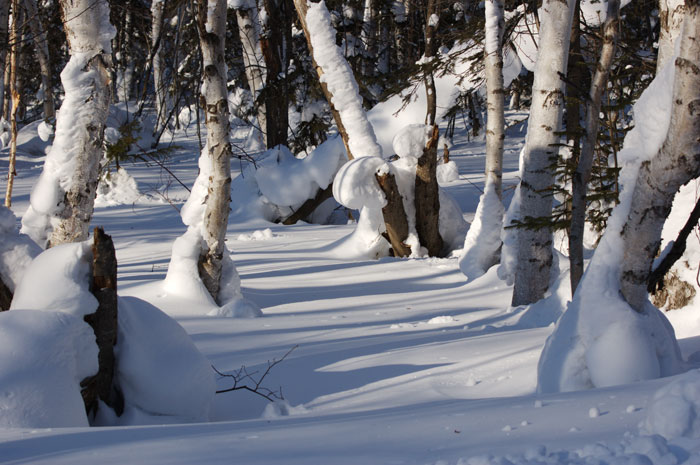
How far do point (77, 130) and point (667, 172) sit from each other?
3588 mm

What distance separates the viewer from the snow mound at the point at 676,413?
5.52ft

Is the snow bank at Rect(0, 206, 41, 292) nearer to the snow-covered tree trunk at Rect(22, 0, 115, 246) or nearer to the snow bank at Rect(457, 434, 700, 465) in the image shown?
the snow-covered tree trunk at Rect(22, 0, 115, 246)

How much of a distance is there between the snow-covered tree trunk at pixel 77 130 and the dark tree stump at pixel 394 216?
12.6ft

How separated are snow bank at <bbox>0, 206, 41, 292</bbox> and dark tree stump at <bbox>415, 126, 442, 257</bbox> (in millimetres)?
5072

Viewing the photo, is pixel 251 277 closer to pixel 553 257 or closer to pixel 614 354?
pixel 553 257

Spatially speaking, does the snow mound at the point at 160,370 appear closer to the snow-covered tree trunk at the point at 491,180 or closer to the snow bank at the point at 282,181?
the snow-covered tree trunk at the point at 491,180

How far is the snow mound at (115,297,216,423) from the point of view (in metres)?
3.15

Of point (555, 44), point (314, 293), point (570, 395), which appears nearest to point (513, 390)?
point (570, 395)

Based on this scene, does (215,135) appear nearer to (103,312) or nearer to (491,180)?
(103,312)

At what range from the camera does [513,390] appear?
3.15m

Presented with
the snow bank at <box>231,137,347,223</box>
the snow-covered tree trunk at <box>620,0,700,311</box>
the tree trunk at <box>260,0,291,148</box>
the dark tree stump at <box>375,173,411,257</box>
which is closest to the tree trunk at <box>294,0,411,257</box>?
the dark tree stump at <box>375,173,411,257</box>

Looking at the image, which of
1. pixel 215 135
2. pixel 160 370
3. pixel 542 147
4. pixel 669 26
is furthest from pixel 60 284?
pixel 669 26

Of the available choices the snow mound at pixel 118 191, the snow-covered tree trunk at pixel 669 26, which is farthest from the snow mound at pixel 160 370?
the snow mound at pixel 118 191

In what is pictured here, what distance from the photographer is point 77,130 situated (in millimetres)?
4332
